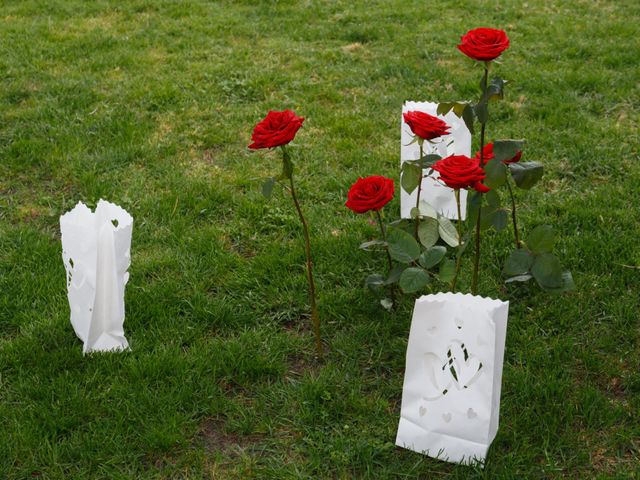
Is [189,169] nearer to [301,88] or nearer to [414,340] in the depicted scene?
[301,88]

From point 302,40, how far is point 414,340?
11.4 feet

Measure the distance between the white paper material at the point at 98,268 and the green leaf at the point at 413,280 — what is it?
878 millimetres

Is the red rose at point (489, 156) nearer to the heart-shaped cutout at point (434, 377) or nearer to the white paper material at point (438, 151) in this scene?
the white paper material at point (438, 151)

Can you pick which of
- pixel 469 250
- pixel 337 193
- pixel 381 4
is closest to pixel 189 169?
pixel 337 193

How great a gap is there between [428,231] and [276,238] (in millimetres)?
766

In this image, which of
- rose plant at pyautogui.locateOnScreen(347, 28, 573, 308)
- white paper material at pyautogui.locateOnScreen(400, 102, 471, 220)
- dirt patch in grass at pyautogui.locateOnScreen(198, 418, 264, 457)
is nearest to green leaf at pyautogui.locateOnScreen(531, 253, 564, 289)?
rose plant at pyautogui.locateOnScreen(347, 28, 573, 308)

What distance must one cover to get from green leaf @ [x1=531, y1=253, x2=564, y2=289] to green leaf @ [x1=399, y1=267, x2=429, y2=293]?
40cm

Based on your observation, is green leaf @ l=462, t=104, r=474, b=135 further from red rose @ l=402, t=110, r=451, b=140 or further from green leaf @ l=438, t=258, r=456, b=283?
green leaf @ l=438, t=258, r=456, b=283

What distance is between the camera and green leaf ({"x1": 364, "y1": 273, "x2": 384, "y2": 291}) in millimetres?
2687

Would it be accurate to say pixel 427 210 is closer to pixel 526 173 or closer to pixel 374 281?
pixel 374 281

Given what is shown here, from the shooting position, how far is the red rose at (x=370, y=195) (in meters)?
2.38

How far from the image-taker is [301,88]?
4512mm

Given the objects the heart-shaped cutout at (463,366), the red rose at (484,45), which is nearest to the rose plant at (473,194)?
the red rose at (484,45)

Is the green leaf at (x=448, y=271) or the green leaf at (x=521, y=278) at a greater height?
the green leaf at (x=448, y=271)
